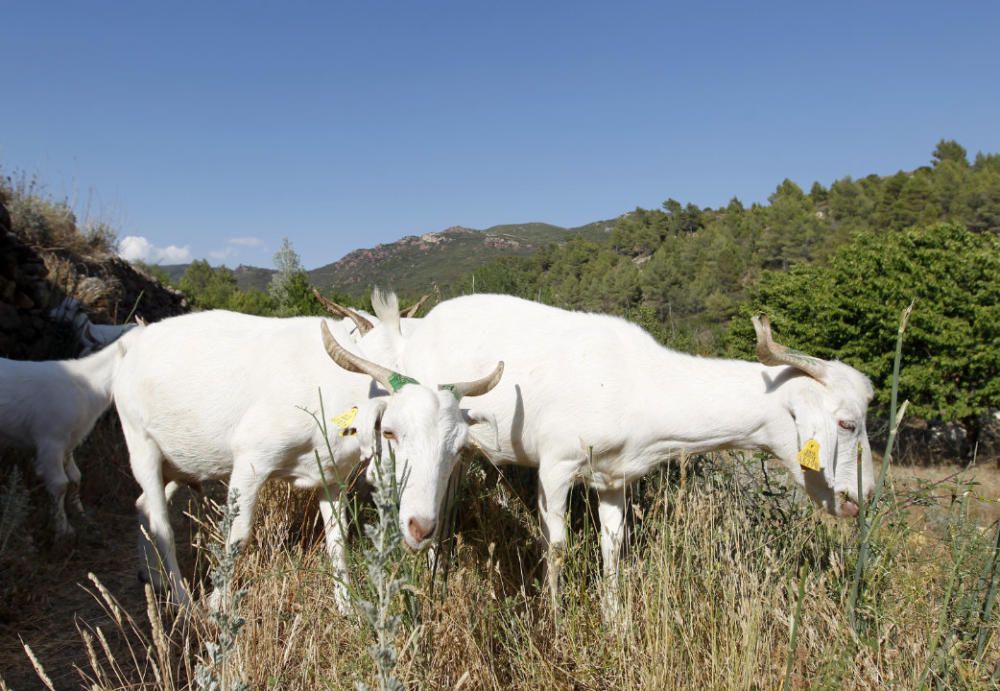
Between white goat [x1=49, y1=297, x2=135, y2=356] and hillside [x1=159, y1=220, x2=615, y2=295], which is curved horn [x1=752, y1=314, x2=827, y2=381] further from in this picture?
hillside [x1=159, y1=220, x2=615, y2=295]

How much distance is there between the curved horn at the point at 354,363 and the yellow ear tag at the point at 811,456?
230 cm

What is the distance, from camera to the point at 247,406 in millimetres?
4066

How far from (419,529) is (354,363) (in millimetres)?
1197

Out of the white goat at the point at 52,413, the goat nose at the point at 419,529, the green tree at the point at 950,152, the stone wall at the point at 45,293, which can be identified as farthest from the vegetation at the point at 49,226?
the green tree at the point at 950,152

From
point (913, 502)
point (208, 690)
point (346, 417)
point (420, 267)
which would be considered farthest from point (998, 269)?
point (420, 267)

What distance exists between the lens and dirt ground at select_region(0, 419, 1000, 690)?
11.6 ft

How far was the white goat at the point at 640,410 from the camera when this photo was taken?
3.64 m

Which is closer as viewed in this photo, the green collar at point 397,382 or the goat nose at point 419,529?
the goat nose at point 419,529

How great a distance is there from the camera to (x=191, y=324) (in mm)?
4574

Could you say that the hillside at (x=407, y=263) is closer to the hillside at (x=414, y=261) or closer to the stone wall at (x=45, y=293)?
the hillside at (x=414, y=261)

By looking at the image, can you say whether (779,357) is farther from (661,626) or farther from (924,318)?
(924,318)

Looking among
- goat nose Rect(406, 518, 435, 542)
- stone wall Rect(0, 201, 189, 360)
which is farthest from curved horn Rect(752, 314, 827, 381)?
stone wall Rect(0, 201, 189, 360)

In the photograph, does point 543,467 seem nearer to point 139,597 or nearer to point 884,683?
point 884,683

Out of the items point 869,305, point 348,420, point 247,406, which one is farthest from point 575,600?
point 869,305
